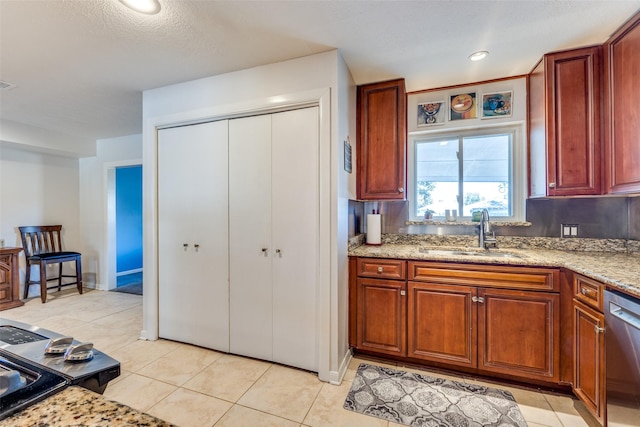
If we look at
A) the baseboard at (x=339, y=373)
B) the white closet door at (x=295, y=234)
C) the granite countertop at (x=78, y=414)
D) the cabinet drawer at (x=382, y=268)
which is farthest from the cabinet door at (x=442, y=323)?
the granite countertop at (x=78, y=414)

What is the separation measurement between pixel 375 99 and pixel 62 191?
505 cm

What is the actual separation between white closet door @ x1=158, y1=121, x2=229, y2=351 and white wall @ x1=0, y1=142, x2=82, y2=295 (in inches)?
115

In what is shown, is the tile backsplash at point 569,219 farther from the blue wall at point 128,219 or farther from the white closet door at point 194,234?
the blue wall at point 128,219

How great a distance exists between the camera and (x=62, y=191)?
444 cm

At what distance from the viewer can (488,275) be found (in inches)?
77.1

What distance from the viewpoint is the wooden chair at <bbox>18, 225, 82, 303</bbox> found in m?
3.71

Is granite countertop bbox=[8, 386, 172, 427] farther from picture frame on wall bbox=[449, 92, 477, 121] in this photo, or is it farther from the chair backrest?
the chair backrest

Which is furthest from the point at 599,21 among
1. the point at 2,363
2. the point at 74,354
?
the point at 2,363

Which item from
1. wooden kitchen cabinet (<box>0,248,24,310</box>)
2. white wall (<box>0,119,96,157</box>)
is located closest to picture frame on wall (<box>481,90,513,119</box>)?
white wall (<box>0,119,96,157</box>)

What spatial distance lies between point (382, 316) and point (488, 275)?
0.83m

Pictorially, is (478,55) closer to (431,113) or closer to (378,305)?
(431,113)

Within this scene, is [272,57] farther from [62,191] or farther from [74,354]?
[62,191]

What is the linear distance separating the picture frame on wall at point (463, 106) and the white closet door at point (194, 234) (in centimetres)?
211

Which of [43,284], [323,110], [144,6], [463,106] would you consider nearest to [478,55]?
[463,106]
